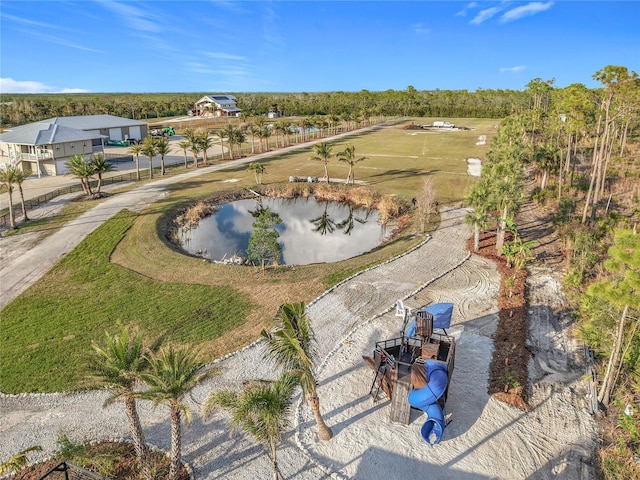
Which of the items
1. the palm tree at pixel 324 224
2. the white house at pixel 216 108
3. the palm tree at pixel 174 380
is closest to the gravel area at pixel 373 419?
the palm tree at pixel 174 380

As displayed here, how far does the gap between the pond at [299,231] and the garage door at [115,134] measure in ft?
147

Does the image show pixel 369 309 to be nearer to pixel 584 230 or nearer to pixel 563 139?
pixel 584 230

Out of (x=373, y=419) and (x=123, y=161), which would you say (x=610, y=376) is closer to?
(x=373, y=419)

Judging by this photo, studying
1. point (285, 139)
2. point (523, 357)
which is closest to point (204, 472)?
point (523, 357)

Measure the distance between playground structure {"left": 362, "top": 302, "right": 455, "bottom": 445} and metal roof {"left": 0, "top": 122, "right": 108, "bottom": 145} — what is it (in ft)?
184

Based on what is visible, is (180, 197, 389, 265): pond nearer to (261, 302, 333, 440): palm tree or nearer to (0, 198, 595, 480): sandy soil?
(0, 198, 595, 480): sandy soil

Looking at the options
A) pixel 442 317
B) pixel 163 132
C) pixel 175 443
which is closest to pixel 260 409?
pixel 175 443

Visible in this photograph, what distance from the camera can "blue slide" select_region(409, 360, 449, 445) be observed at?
14.9 meters

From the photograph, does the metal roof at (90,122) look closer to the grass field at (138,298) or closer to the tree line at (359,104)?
the tree line at (359,104)

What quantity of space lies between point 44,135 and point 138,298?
4422 centimetres

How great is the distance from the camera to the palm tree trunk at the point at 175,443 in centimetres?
1233

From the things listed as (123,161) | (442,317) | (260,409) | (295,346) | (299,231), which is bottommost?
(299,231)

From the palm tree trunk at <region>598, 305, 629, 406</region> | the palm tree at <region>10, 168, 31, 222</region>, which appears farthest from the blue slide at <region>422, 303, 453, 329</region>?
the palm tree at <region>10, 168, 31, 222</region>

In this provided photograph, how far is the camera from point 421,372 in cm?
1597
